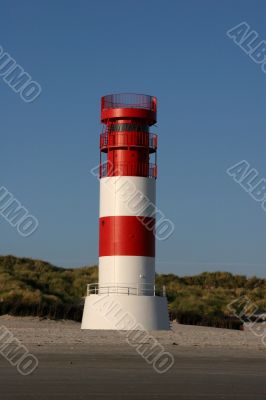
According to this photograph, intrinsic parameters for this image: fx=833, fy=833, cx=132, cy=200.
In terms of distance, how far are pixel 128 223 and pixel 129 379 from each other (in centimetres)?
1162


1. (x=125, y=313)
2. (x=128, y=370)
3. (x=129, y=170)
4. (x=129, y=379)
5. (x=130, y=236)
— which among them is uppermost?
(x=129, y=170)

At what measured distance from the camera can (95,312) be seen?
25047 millimetres

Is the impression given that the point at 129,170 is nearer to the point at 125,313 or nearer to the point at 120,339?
the point at 125,313

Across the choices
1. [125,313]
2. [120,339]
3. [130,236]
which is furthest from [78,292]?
[120,339]

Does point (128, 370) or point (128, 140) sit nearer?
point (128, 370)

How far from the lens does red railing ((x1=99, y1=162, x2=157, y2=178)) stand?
25141 millimetres

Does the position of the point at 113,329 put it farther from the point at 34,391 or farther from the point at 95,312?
the point at 34,391

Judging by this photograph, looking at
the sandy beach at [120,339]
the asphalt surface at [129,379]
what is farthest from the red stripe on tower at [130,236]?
the asphalt surface at [129,379]

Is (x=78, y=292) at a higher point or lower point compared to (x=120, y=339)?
higher

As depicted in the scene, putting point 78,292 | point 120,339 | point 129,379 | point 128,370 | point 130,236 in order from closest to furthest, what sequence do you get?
point 129,379
point 128,370
point 120,339
point 130,236
point 78,292

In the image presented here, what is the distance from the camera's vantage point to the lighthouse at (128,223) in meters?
24.8

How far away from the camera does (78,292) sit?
40.6 meters

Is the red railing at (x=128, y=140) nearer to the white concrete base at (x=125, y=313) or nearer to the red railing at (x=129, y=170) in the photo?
the red railing at (x=129, y=170)

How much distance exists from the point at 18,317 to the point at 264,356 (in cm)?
1226
